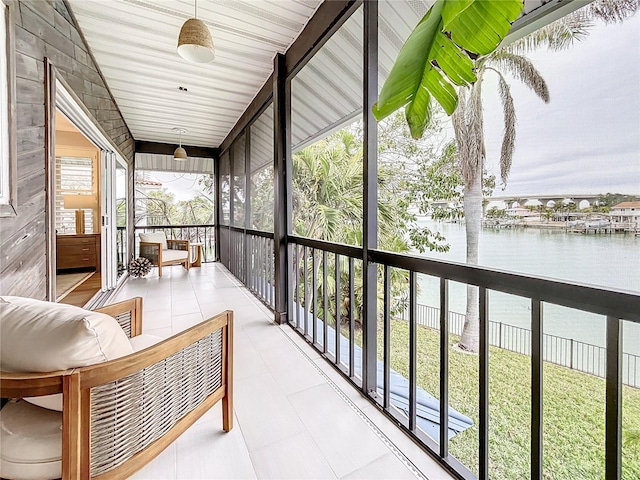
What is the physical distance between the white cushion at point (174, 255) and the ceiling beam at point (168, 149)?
8.01 feet

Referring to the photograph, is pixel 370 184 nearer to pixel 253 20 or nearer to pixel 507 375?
pixel 507 375

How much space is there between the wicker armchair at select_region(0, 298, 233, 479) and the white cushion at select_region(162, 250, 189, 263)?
191 inches

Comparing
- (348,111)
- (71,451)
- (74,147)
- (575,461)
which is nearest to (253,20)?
(348,111)

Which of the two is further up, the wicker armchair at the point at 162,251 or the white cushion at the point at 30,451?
the wicker armchair at the point at 162,251

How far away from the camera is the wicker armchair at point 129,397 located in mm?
848

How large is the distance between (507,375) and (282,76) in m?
3.03

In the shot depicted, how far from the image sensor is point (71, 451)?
855mm

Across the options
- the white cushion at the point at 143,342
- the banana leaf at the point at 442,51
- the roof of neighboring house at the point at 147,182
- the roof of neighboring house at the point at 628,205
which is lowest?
the white cushion at the point at 143,342

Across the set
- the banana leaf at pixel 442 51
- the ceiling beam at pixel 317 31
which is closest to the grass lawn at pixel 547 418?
the banana leaf at pixel 442 51

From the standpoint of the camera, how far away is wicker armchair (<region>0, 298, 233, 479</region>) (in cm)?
85

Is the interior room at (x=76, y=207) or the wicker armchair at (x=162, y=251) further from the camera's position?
the wicker armchair at (x=162, y=251)

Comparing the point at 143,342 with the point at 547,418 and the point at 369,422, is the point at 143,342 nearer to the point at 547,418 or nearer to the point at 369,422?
the point at 369,422

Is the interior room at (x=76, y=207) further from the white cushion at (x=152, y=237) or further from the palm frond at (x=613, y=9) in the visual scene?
the palm frond at (x=613, y=9)

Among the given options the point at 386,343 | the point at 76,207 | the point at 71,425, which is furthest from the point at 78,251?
the point at 386,343
